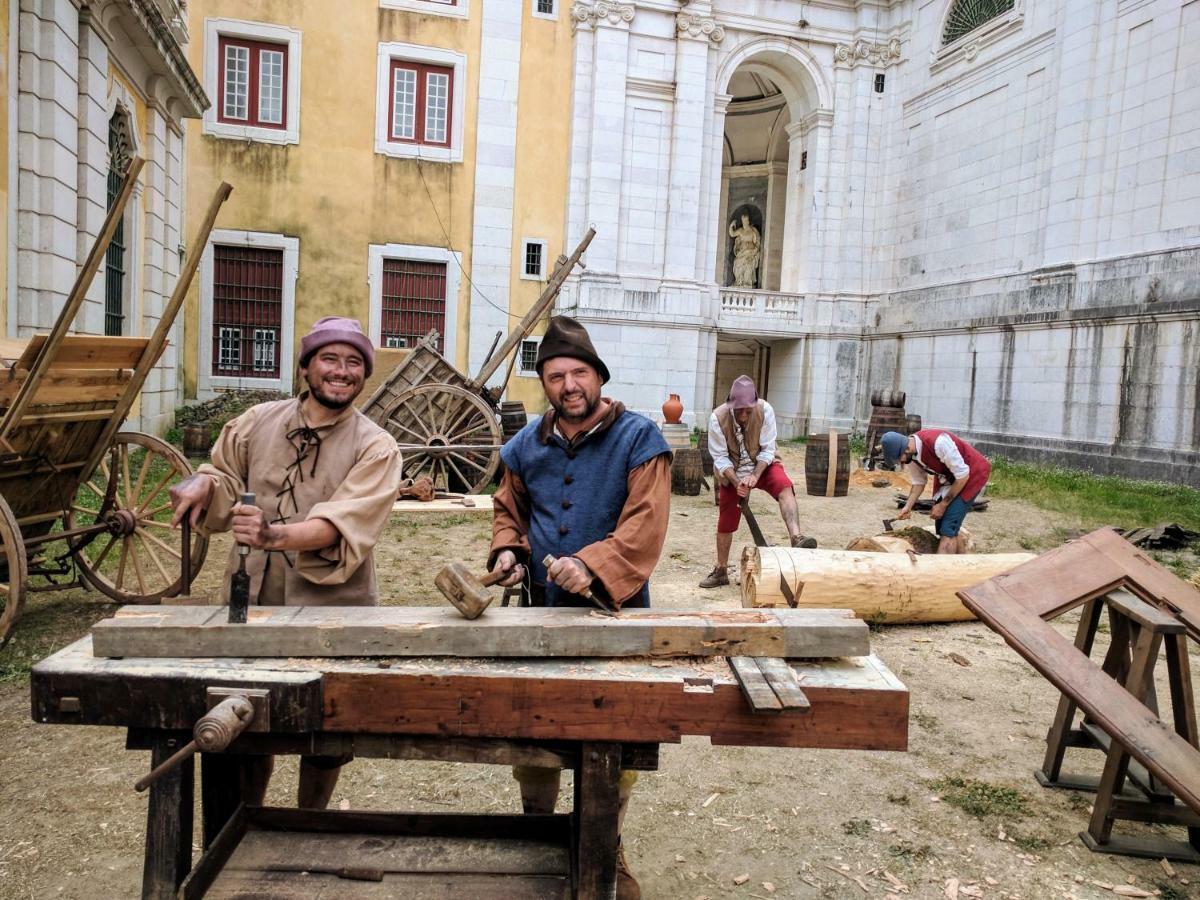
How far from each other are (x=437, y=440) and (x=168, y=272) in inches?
315

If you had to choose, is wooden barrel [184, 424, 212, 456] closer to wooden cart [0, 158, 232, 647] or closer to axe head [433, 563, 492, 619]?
wooden cart [0, 158, 232, 647]

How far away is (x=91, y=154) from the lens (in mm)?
10680

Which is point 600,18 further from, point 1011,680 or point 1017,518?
point 1011,680

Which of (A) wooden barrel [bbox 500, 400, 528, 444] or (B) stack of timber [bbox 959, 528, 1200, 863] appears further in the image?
(A) wooden barrel [bbox 500, 400, 528, 444]

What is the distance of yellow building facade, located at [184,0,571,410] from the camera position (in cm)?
1762

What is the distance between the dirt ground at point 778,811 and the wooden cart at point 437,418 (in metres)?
5.38

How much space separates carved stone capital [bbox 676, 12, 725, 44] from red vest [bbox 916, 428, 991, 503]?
1516 centimetres

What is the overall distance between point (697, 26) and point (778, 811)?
64.5 ft

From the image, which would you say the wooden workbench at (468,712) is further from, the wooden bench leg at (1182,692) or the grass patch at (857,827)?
the wooden bench leg at (1182,692)

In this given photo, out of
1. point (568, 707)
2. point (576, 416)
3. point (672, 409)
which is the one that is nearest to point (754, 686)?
point (568, 707)

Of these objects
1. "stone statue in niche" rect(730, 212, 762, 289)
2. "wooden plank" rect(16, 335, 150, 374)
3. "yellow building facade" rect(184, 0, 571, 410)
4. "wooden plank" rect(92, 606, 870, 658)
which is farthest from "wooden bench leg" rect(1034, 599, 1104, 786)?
"stone statue in niche" rect(730, 212, 762, 289)

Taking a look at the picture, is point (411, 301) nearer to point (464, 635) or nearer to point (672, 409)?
point (672, 409)

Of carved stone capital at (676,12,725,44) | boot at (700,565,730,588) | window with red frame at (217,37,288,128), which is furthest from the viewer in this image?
carved stone capital at (676,12,725,44)

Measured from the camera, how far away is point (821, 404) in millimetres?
21375
